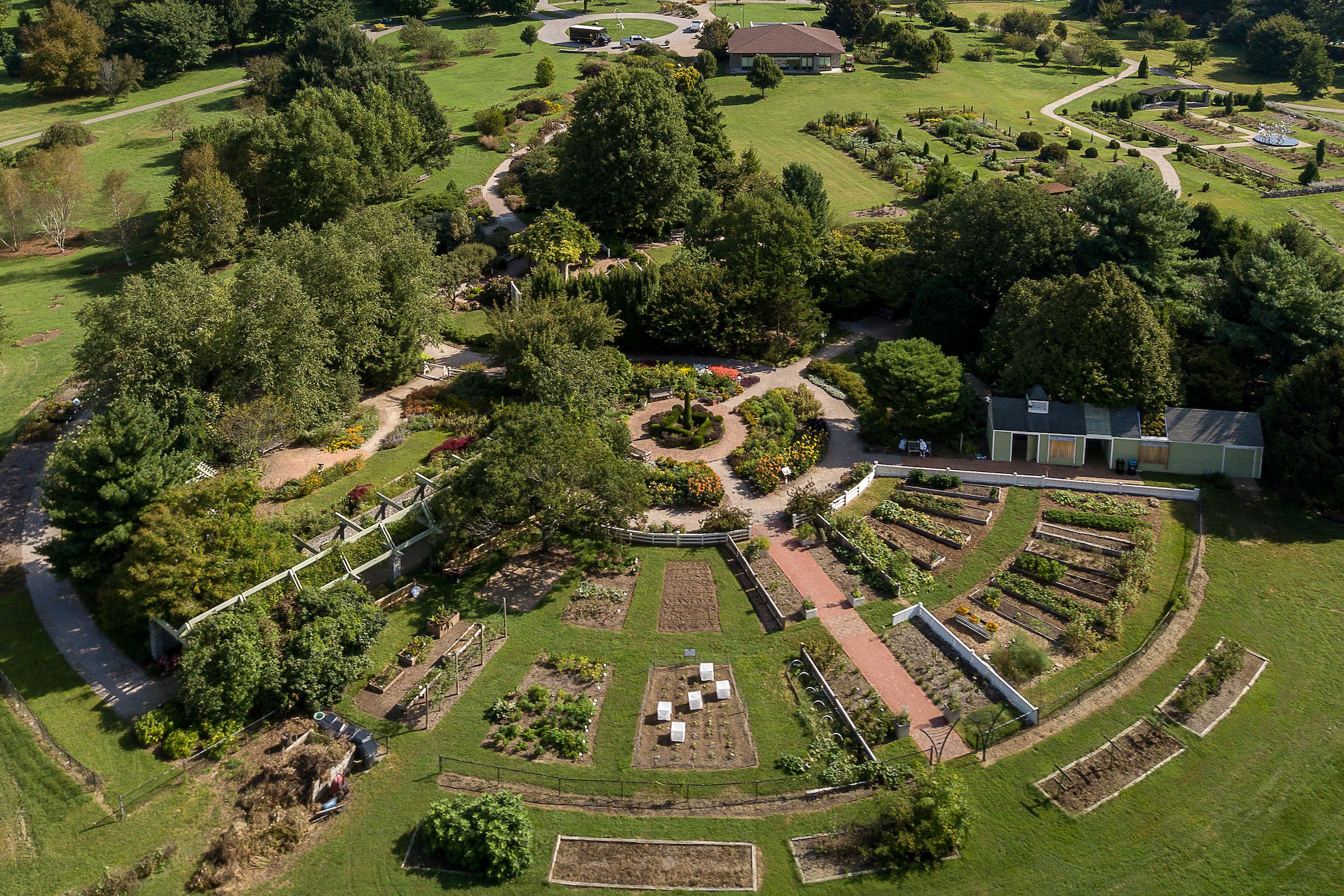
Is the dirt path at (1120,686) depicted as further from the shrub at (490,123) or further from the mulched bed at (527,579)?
the shrub at (490,123)

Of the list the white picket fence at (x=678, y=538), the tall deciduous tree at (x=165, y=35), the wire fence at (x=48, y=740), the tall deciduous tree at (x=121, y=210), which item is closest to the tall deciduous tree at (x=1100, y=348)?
the white picket fence at (x=678, y=538)

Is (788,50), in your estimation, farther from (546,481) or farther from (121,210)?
(546,481)

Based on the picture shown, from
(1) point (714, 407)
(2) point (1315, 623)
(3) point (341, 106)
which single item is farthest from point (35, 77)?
(2) point (1315, 623)

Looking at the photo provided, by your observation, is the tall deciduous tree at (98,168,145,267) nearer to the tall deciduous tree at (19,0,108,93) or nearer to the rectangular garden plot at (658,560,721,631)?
the tall deciduous tree at (19,0,108,93)

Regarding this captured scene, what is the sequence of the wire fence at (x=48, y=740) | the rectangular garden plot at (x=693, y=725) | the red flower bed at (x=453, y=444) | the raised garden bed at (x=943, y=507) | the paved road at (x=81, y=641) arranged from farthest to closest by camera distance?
the red flower bed at (x=453, y=444) → the raised garden bed at (x=943, y=507) → the paved road at (x=81, y=641) → the wire fence at (x=48, y=740) → the rectangular garden plot at (x=693, y=725)

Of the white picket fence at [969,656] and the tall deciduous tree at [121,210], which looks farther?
the tall deciduous tree at [121,210]
